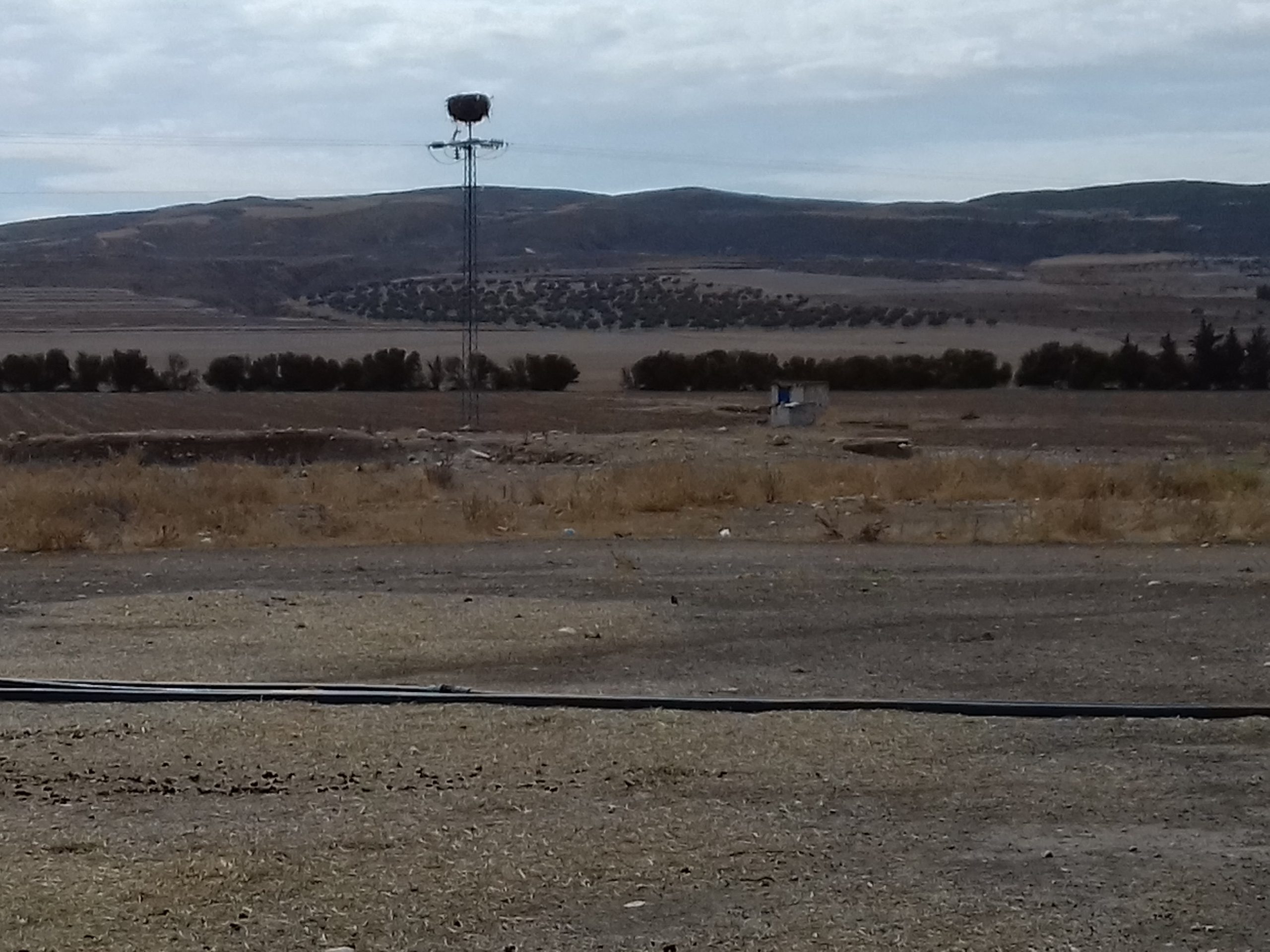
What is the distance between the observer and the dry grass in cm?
1906

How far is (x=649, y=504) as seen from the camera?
22.2m

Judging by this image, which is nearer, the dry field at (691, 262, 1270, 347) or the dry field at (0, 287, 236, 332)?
the dry field at (691, 262, 1270, 347)

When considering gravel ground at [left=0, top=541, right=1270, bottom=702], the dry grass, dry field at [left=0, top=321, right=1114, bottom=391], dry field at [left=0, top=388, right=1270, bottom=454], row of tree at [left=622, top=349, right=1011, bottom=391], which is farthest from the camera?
dry field at [left=0, top=321, right=1114, bottom=391]

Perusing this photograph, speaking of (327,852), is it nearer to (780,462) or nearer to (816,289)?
(780,462)

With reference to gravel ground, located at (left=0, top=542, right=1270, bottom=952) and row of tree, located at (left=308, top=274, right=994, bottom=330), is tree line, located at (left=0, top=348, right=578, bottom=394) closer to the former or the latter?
gravel ground, located at (left=0, top=542, right=1270, bottom=952)

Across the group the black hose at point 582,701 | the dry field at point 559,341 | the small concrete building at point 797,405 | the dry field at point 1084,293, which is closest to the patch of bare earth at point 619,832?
the black hose at point 582,701

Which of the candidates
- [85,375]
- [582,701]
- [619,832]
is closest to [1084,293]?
[85,375]

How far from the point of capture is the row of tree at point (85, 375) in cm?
6256

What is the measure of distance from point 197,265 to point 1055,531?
150373 mm

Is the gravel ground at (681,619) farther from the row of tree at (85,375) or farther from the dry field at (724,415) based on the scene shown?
the row of tree at (85,375)

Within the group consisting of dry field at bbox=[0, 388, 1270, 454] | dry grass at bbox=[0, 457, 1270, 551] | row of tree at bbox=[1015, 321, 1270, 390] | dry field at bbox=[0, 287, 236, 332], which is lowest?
dry field at bbox=[0, 388, 1270, 454]

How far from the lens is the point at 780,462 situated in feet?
107

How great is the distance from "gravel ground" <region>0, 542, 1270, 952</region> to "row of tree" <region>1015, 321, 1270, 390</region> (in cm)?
4776

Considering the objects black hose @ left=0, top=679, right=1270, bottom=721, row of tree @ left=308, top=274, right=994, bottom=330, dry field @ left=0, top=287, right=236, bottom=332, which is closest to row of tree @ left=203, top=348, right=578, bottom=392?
dry field @ left=0, top=287, right=236, bottom=332
